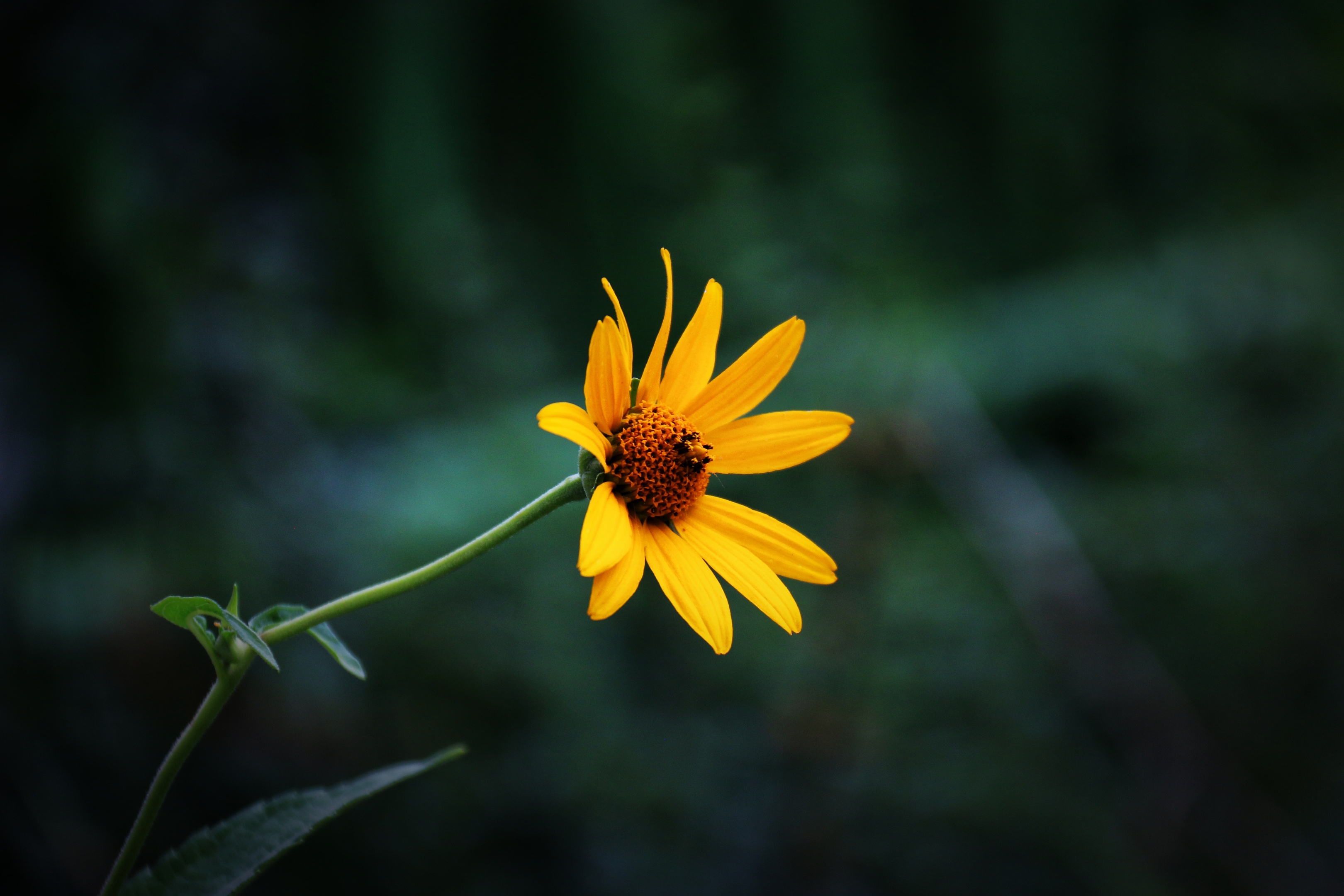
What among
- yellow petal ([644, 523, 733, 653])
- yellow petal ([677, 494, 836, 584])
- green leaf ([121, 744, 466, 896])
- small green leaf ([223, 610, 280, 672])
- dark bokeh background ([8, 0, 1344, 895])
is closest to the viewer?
small green leaf ([223, 610, 280, 672])

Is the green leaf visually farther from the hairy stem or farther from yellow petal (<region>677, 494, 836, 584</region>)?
yellow petal (<region>677, 494, 836, 584</region>)

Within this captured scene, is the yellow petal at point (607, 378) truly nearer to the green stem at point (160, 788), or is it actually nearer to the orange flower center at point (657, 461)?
the orange flower center at point (657, 461)

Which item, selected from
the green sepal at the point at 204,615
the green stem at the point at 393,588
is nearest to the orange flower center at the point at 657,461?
the green stem at the point at 393,588

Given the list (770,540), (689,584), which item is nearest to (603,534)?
(689,584)

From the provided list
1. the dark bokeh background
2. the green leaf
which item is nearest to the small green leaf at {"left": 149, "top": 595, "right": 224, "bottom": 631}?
the green leaf

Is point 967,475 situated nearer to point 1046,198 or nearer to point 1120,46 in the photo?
point 1046,198

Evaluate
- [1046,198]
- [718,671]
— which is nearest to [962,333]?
[1046,198]
